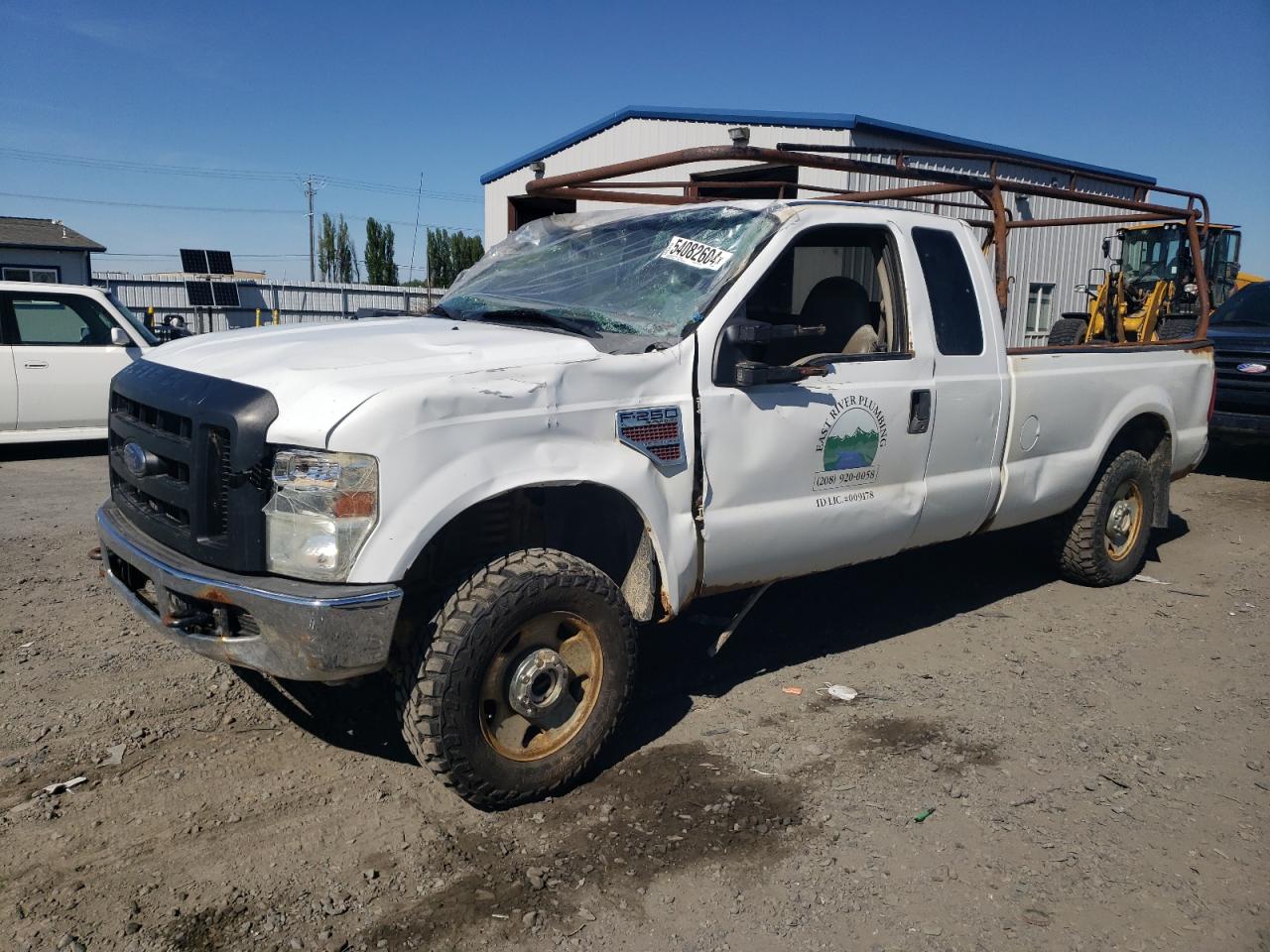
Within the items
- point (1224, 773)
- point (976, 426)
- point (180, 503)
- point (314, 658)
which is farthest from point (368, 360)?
point (1224, 773)

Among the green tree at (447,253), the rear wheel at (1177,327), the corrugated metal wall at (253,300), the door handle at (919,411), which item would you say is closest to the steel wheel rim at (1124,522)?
the door handle at (919,411)

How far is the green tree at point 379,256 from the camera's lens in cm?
5016

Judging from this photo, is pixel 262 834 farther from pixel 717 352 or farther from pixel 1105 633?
pixel 1105 633

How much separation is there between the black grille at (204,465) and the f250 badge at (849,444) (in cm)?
220

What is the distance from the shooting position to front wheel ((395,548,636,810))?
325cm

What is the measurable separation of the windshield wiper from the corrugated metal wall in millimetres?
22891

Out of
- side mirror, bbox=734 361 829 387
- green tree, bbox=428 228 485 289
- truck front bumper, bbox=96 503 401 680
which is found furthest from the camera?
green tree, bbox=428 228 485 289

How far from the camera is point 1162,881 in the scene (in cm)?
318

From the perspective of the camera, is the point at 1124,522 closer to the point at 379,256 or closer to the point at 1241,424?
the point at 1241,424

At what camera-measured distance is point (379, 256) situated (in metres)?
50.6

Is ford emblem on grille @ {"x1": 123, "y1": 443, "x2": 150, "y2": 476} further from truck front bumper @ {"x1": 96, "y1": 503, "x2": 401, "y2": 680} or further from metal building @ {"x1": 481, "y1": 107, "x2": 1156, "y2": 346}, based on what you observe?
metal building @ {"x1": 481, "y1": 107, "x2": 1156, "y2": 346}

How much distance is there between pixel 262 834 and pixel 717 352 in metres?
2.29

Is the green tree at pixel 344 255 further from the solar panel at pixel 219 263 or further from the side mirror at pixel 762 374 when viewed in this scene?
the side mirror at pixel 762 374

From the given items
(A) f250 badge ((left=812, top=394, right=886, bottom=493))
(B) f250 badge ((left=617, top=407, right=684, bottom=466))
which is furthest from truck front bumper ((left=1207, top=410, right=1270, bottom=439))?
(B) f250 badge ((left=617, top=407, right=684, bottom=466))
